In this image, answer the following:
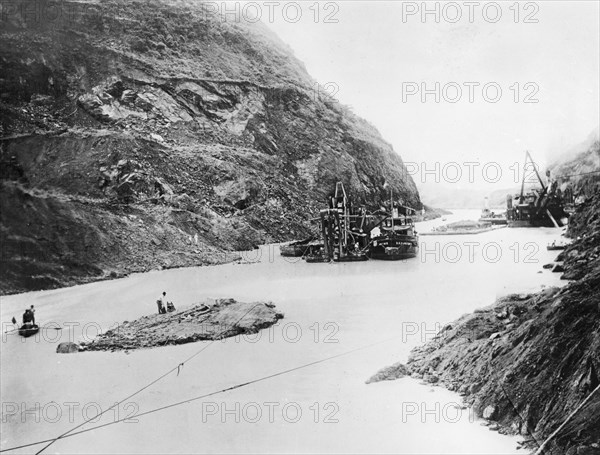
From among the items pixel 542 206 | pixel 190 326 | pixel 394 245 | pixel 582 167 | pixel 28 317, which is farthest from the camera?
pixel 394 245

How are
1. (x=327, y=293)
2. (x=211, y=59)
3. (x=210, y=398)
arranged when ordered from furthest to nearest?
1. (x=211, y=59)
2. (x=327, y=293)
3. (x=210, y=398)

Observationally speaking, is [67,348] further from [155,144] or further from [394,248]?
[155,144]

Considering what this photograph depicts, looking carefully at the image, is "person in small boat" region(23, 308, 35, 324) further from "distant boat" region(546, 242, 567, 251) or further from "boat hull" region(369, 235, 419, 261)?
"boat hull" region(369, 235, 419, 261)

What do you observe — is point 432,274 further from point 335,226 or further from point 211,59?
point 211,59

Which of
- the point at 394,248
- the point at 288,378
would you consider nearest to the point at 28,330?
the point at 288,378

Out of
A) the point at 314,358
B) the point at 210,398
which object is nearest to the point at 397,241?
the point at 314,358
